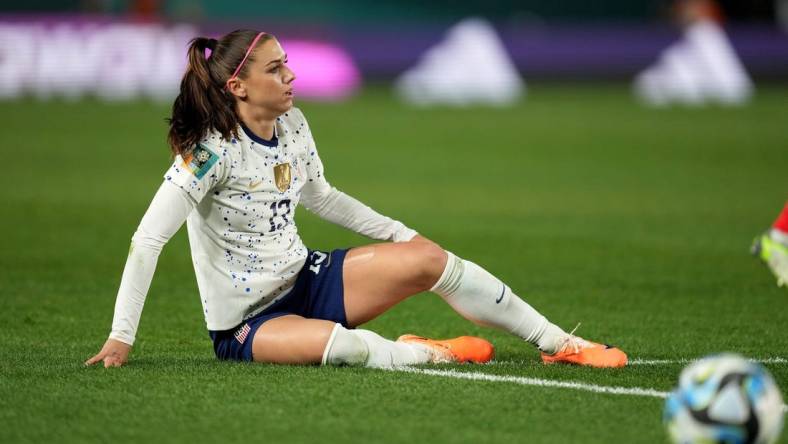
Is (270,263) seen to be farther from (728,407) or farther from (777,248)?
(728,407)

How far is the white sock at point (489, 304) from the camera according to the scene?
5938mm

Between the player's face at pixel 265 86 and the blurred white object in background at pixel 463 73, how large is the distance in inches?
744

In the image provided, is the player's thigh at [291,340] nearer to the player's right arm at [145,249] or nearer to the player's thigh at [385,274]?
the player's thigh at [385,274]

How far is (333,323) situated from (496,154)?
1199cm

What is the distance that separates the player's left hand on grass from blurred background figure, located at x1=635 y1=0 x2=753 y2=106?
67.2 feet

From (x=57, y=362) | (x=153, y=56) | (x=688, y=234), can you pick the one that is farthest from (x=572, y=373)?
(x=153, y=56)

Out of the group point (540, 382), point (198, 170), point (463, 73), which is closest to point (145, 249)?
point (198, 170)

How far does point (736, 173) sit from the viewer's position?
51.5 feet

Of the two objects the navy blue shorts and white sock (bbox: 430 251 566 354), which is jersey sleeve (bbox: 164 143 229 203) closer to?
the navy blue shorts

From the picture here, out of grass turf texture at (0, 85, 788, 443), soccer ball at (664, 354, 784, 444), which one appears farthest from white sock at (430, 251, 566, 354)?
soccer ball at (664, 354, 784, 444)

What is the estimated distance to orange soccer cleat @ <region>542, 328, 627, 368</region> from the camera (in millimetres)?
6031

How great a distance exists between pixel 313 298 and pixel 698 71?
824 inches

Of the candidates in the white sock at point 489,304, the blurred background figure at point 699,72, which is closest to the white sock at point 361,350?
→ the white sock at point 489,304

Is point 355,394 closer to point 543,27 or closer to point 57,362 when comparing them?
point 57,362
